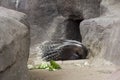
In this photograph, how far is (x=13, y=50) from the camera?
426 cm

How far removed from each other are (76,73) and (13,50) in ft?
7.01

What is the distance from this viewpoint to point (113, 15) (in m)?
7.62

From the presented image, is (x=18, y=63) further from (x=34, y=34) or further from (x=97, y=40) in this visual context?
(x=34, y=34)

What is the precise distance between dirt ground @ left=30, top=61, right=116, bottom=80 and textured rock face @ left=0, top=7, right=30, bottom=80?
97 cm

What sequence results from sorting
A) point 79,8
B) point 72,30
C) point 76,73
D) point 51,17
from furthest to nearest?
point 51,17, point 72,30, point 79,8, point 76,73

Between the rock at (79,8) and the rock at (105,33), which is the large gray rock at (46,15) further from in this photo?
the rock at (105,33)

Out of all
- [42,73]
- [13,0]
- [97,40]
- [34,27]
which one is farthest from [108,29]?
[13,0]

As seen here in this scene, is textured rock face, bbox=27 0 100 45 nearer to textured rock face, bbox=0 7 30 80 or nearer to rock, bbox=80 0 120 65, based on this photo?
rock, bbox=80 0 120 65

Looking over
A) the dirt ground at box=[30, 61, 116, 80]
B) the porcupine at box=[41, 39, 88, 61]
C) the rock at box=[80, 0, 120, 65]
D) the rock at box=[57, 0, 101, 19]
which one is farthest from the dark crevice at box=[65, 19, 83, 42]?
the dirt ground at box=[30, 61, 116, 80]

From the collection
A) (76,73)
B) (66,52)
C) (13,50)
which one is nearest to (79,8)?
(66,52)

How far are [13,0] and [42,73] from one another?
4.85 metres

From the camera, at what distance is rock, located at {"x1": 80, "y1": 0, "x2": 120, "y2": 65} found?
6.91 m

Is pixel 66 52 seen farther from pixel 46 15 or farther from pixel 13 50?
pixel 13 50

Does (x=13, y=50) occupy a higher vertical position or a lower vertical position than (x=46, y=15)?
higher
